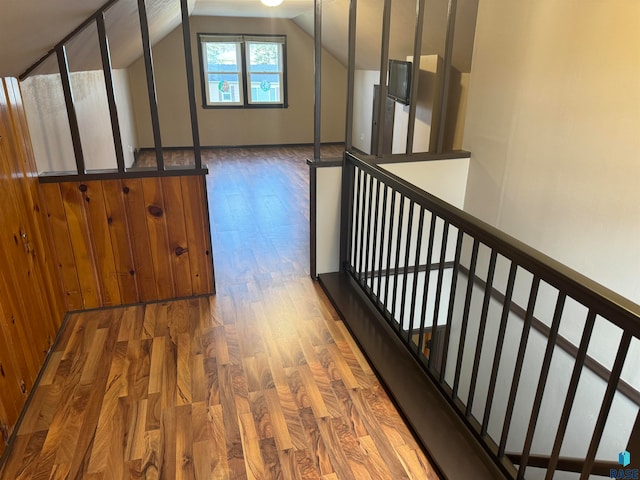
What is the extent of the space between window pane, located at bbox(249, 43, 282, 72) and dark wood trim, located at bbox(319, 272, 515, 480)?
21.4 ft

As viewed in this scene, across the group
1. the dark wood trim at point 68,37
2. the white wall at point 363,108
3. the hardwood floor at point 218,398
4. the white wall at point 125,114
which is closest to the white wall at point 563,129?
the hardwood floor at point 218,398

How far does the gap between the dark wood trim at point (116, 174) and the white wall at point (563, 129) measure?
6.65 ft

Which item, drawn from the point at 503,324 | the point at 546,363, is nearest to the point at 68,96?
the point at 503,324

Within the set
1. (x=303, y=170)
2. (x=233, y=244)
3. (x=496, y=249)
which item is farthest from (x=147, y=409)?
(x=303, y=170)

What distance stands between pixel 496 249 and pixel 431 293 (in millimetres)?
2505

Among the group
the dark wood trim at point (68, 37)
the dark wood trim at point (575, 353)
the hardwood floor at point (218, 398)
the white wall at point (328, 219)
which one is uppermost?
the dark wood trim at point (68, 37)

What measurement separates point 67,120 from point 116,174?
124cm

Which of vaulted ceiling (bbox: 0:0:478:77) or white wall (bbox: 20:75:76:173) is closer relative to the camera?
vaulted ceiling (bbox: 0:0:478:77)

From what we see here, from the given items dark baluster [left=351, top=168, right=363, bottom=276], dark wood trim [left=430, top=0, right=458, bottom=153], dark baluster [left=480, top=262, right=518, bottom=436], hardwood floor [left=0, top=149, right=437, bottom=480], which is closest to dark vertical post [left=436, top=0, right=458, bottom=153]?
dark wood trim [left=430, top=0, right=458, bottom=153]

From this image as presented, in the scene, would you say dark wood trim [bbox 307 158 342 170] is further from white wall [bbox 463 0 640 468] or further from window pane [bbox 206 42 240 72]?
window pane [bbox 206 42 240 72]

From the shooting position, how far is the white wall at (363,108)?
25.9ft

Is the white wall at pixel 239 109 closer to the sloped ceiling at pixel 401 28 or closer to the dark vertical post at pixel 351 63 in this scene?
the sloped ceiling at pixel 401 28

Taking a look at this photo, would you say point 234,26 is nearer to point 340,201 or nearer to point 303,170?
point 303,170

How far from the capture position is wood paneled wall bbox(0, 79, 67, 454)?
1891mm
